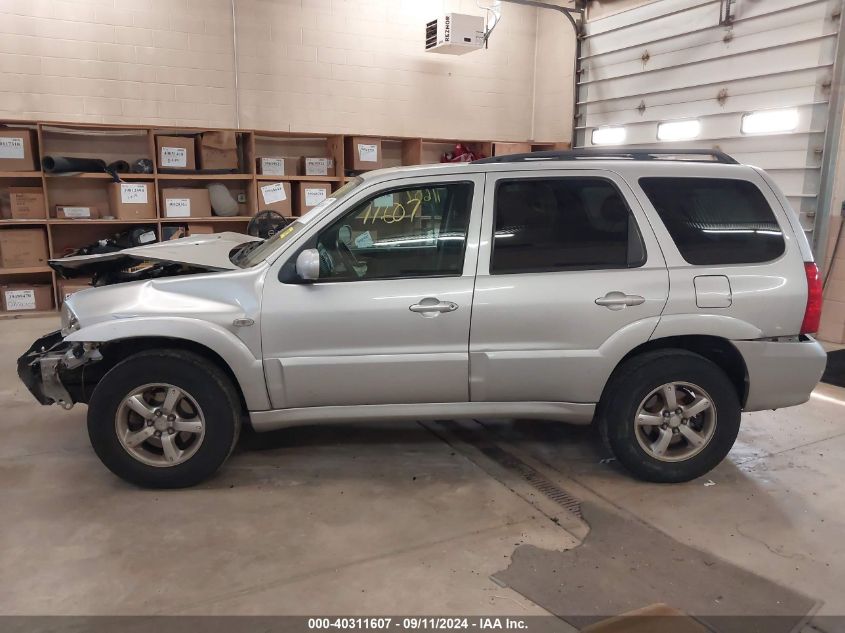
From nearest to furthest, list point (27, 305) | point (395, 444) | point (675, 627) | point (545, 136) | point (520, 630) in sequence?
point (675, 627) < point (520, 630) < point (395, 444) < point (27, 305) < point (545, 136)

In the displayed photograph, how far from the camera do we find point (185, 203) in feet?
26.8

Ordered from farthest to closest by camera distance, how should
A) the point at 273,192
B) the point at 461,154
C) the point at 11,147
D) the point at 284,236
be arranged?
1. the point at 461,154
2. the point at 273,192
3. the point at 11,147
4. the point at 284,236

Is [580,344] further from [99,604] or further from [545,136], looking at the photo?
[545,136]

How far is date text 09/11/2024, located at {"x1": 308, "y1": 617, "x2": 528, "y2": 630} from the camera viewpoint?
2.39 metres

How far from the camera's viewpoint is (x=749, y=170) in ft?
11.3

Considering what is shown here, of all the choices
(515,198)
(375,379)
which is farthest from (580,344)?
(375,379)

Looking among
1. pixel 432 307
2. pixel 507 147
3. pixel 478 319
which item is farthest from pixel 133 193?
pixel 478 319

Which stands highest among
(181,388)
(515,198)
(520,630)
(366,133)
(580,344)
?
(366,133)

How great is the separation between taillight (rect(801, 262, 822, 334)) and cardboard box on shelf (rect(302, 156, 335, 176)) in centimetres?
682

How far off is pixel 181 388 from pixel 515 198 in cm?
197

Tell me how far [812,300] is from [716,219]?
0.64 meters

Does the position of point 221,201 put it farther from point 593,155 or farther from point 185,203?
point 593,155

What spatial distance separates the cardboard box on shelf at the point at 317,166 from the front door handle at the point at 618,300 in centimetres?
644

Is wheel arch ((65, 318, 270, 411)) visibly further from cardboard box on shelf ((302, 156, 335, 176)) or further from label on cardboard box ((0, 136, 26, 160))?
cardboard box on shelf ((302, 156, 335, 176))
